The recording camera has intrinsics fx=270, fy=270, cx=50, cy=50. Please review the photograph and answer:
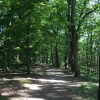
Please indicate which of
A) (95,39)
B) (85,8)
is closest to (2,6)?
(85,8)

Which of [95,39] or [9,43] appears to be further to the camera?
[95,39]

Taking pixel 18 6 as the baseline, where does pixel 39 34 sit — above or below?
below

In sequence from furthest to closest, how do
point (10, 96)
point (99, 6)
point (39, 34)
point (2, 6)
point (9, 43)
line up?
point (99, 6), point (39, 34), point (9, 43), point (2, 6), point (10, 96)

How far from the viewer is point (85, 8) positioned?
3244cm

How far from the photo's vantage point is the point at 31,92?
15188 mm

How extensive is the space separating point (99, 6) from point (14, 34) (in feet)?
37.5

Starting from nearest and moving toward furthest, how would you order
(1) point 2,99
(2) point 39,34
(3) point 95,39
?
(1) point 2,99 < (2) point 39,34 < (3) point 95,39

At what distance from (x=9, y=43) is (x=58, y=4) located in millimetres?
11606

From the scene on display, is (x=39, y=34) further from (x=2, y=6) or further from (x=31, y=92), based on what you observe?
(x=31, y=92)

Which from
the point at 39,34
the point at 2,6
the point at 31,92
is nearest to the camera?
the point at 31,92

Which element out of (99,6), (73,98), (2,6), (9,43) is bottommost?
(73,98)

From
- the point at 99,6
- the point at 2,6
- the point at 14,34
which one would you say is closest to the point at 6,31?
the point at 14,34

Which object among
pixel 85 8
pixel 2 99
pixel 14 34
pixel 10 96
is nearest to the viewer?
pixel 2 99

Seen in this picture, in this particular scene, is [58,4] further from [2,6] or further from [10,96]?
[10,96]
